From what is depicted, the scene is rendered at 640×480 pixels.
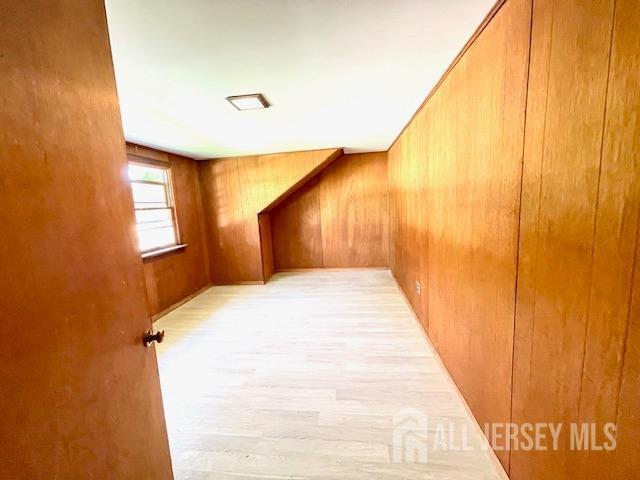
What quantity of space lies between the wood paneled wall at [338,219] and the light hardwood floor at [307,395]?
170 cm

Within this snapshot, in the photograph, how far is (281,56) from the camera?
1.41 meters

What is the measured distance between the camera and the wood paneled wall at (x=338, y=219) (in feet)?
15.3

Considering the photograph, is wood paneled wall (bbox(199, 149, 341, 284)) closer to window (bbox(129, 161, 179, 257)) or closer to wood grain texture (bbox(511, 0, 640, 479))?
window (bbox(129, 161, 179, 257))

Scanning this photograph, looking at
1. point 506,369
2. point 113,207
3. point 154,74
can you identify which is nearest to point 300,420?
point 506,369

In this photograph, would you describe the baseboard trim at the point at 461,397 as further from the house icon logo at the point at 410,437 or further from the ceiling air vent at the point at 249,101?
the ceiling air vent at the point at 249,101

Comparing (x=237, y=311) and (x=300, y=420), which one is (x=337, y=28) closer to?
(x=300, y=420)

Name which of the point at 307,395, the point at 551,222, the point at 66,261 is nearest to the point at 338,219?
the point at 307,395

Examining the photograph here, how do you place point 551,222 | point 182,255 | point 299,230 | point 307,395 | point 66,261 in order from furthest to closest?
point 299,230 → point 182,255 → point 307,395 → point 551,222 → point 66,261

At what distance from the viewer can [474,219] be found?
1.39 meters

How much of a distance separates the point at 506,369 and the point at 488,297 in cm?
32

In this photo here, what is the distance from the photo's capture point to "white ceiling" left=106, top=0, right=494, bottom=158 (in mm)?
1094

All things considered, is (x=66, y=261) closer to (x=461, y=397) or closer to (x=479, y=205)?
(x=479, y=205)

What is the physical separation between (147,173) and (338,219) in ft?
9.66

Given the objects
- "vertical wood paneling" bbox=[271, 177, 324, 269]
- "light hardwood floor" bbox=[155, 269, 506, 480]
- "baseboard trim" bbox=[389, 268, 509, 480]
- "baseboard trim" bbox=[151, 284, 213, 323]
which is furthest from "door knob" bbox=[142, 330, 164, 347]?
"vertical wood paneling" bbox=[271, 177, 324, 269]
